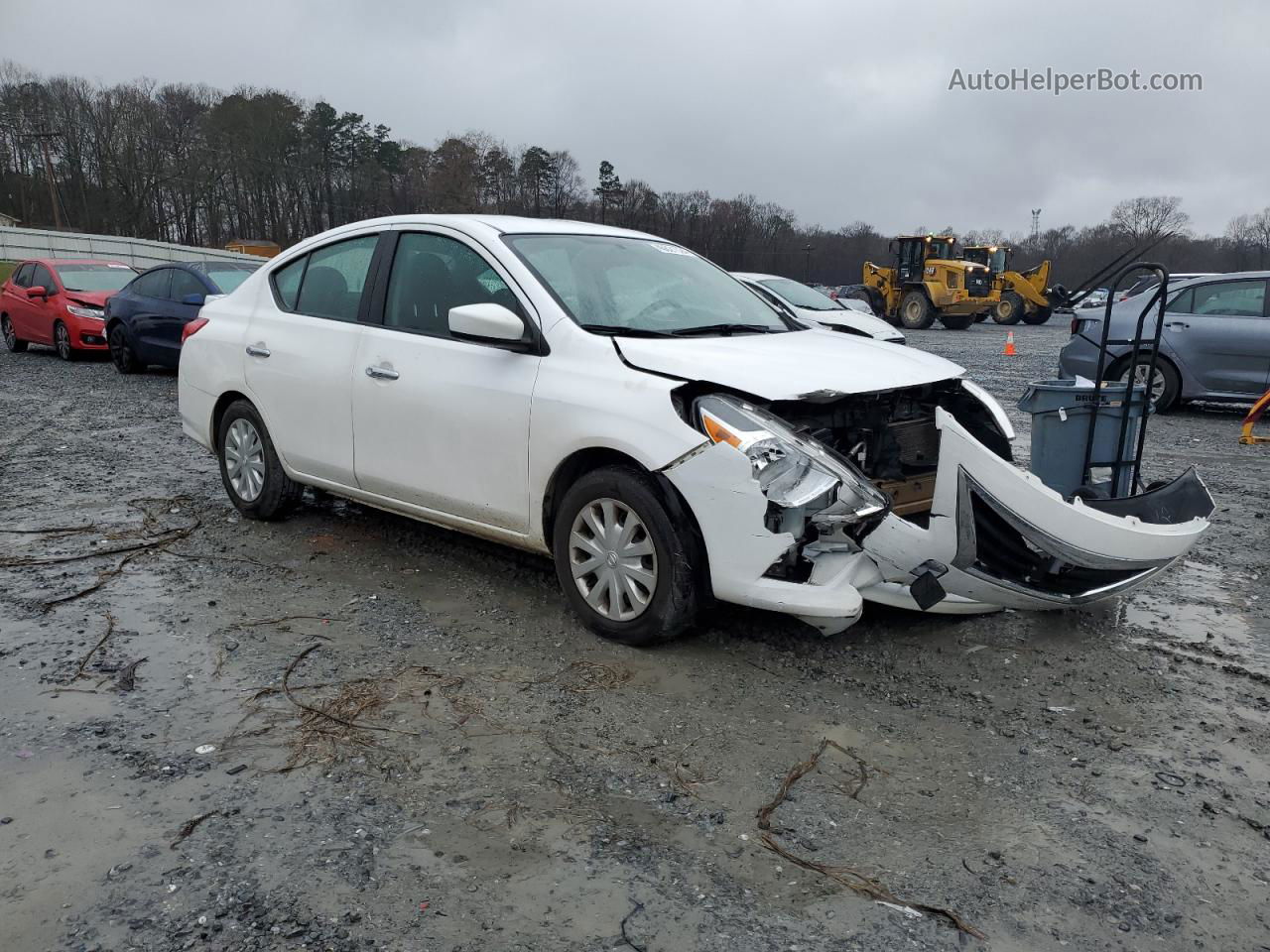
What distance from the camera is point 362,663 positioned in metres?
4.03

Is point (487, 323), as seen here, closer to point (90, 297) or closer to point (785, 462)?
point (785, 462)

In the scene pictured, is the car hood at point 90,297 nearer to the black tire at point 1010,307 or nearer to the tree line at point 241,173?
the black tire at point 1010,307

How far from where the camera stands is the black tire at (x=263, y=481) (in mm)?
5828

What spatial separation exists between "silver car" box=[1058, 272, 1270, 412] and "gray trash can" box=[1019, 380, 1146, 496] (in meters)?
5.94

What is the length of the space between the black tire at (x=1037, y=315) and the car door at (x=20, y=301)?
1230 inches

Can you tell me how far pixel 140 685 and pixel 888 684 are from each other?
2890mm

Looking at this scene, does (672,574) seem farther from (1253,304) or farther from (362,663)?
(1253,304)

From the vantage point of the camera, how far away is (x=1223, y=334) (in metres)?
10.7

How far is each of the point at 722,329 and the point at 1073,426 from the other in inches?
77.4

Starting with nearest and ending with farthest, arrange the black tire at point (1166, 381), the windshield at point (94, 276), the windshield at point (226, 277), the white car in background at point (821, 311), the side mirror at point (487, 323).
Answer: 1. the side mirror at point (487, 323)
2. the white car in background at point (821, 311)
3. the black tire at point (1166, 381)
4. the windshield at point (226, 277)
5. the windshield at point (94, 276)

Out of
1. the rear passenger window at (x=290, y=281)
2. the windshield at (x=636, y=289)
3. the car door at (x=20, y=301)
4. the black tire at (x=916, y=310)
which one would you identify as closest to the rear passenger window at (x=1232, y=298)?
the windshield at (x=636, y=289)

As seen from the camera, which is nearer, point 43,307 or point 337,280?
point 337,280

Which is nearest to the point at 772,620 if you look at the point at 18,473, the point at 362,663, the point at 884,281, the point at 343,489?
the point at 362,663

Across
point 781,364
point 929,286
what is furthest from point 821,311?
point 929,286
